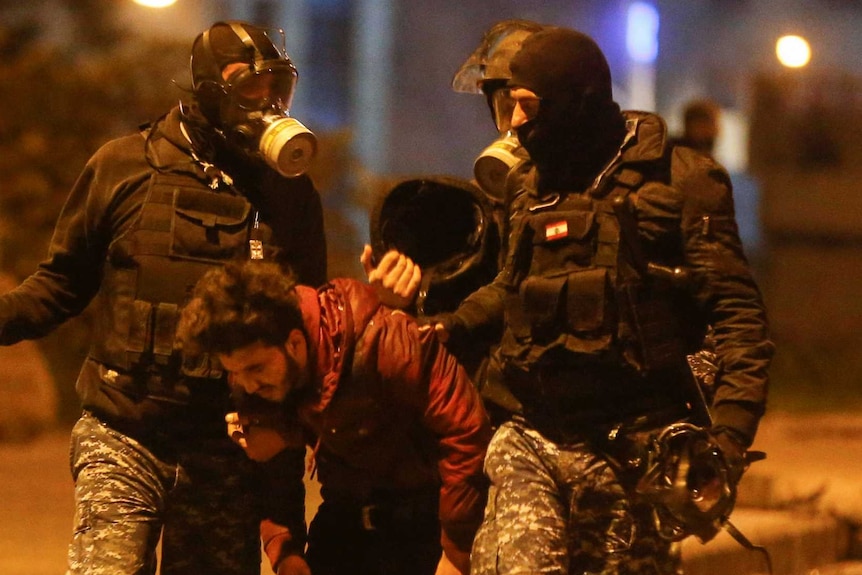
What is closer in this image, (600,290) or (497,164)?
(600,290)

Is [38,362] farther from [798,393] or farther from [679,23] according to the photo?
[679,23]

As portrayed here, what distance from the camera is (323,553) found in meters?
4.25

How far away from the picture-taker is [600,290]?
3.69 meters

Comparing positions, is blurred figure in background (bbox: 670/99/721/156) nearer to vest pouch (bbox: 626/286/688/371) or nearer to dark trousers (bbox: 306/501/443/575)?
dark trousers (bbox: 306/501/443/575)

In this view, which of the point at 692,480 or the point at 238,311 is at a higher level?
the point at 238,311

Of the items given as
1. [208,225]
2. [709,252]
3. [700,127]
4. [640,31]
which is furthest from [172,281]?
[640,31]

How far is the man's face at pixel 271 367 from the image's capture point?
3.65m

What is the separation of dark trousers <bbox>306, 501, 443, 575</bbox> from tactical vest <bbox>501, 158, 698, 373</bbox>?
2.03ft

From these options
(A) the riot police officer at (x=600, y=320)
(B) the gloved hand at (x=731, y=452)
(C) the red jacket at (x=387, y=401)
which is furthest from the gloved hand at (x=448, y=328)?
(B) the gloved hand at (x=731, y=452)

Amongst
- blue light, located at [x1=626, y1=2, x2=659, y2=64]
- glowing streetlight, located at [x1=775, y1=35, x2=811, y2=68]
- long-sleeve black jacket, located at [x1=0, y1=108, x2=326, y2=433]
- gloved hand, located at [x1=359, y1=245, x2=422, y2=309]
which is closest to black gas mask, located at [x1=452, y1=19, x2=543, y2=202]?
gloved hand, located at [x1=359, y1=245, x2=422, y2=309]

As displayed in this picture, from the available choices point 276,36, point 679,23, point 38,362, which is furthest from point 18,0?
point 679,23

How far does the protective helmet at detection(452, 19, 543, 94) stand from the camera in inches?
176

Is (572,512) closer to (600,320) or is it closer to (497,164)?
(600,320)

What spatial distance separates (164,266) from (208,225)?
17 centimetres
